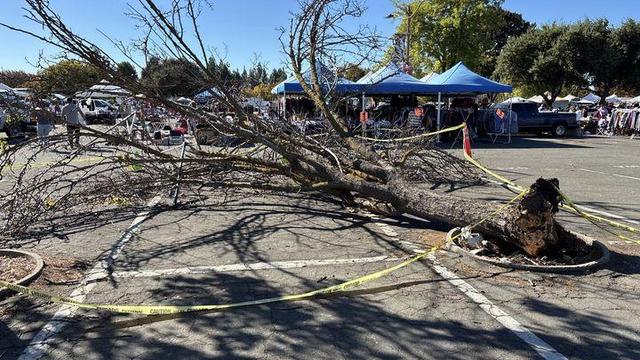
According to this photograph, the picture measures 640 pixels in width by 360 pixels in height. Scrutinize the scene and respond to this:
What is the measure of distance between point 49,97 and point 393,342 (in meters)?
4.99

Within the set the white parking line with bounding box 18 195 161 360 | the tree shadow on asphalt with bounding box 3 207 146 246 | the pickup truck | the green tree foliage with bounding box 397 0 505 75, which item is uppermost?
the green tree foliage with bounding box 397 0 505 75

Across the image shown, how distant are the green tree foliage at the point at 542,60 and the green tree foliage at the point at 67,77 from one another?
37.1 meters

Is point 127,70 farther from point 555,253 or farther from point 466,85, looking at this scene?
point 466,85

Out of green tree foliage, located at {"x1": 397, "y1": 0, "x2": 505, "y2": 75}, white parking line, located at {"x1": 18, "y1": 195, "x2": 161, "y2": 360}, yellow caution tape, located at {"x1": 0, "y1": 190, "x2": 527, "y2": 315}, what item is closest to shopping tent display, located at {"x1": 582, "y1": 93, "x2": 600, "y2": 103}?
green tree foliage, located at {"x1": 397, "y1": 0, "x2": 505, "y2": 75}

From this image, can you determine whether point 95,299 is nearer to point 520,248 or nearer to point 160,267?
point 160,267

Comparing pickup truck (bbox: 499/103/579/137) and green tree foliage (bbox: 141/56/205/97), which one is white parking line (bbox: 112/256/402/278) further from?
pickup truck (bbox: 499/103/579/137)

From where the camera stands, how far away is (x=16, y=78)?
18.1 ft

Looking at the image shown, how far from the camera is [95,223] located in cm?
673

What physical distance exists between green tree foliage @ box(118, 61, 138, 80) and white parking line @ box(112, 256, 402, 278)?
240 centimetres

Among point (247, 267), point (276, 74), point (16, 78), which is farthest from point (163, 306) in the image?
point (276, 74)

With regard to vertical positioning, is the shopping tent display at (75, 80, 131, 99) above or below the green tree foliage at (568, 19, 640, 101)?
below

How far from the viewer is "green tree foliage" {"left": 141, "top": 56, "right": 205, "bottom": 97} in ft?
21.3

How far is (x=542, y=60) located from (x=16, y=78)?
3823cm

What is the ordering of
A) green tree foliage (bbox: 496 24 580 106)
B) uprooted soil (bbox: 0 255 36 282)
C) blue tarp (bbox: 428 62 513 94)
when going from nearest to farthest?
uprooted soil (bbox: 0 255 36 282) → blue tarp (bbox: 428 62 513 94) → green tree foliage (bbox: 496 24 580 106)
